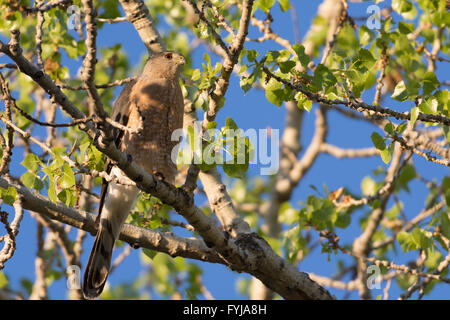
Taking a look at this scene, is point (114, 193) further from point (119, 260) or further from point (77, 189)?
point (119, 260)

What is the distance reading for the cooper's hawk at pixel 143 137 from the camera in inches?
189

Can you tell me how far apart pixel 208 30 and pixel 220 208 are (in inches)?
62.3

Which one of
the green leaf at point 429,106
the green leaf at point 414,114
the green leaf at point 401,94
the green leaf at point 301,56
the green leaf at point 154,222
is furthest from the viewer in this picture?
the green leaf at point 154,222

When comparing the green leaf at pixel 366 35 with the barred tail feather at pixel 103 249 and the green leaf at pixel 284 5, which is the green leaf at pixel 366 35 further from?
the barred tail feather at pixel 103 249

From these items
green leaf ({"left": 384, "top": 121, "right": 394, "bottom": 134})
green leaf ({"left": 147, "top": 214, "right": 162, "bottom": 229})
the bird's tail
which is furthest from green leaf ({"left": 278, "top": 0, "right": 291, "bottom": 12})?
the bird's tail

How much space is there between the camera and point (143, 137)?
16.5ft

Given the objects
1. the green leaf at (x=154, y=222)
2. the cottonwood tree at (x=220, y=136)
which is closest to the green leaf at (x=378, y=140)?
the cottonwood tree at (x=220, y=136)

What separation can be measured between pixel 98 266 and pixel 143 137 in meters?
1.11

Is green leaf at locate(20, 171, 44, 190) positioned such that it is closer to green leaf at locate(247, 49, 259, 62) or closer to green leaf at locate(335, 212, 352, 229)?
green leaf at locate(247, 49, 259, 62)

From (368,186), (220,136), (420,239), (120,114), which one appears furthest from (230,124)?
(368,186)

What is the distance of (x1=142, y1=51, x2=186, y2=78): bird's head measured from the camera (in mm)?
5195

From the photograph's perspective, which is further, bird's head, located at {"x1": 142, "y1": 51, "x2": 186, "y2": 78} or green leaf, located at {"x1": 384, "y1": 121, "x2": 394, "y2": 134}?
bird's head, located at {"x1": 142, "y1": 51, "x2": 186, "y2": 78}

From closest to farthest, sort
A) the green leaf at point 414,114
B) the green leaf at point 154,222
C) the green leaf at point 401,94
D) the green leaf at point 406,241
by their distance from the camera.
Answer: the green leaf at point 414,114
the green leaf at point 401,94
the green leaf at point 154,222
the green leaf at point 406,241
